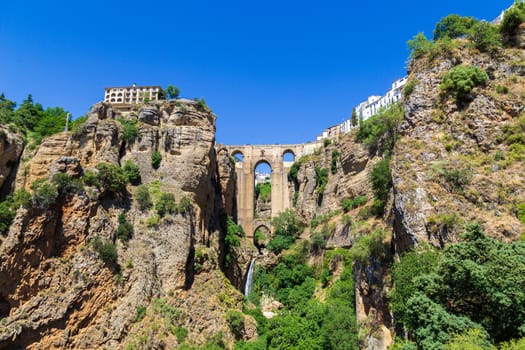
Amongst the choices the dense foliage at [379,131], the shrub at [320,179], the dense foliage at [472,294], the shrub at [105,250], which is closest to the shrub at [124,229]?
the shrub at [105,250]

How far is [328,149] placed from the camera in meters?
67.6

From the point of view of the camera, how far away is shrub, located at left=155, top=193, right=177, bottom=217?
4256 centimetres

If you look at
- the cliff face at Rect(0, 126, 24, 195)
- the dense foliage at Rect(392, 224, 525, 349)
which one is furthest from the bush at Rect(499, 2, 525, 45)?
the cliff face at Rect(0, 126, 24, 195)

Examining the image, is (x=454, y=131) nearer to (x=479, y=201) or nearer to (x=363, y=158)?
(x=479, y=201)

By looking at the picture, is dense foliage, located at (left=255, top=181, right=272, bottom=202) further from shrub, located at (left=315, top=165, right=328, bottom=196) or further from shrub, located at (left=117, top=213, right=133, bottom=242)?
shrub, located at (left=117, top=213, right=133, bottom=242)

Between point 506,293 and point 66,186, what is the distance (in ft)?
112

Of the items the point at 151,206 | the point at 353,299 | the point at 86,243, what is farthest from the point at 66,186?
the point at 353,299

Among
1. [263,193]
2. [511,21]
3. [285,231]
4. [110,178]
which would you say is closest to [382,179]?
[511,21]

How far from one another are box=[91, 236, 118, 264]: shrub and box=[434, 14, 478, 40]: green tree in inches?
1332

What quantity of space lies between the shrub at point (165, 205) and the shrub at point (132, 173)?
3.57 m

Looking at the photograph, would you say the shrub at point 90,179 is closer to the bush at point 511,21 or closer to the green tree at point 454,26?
the green tree at point 454,26

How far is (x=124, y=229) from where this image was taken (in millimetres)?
40500

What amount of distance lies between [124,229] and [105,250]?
316 cm

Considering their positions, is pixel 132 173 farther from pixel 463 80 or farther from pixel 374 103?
pixel 374 103
